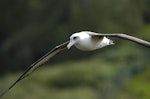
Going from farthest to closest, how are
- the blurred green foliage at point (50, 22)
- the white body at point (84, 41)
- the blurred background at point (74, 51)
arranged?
1. the blurred green foliage at point (50, 22)
2. the blurred background at point (74, 51)
3. the white body at point (84, 41)

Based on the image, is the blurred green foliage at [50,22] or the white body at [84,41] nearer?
the white body at [84,41]

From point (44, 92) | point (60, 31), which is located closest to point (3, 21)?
point (60, 31)

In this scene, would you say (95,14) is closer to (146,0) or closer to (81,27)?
(81,27)

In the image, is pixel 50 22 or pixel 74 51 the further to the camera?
pixel 50 22

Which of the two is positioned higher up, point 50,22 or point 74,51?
point 50,22

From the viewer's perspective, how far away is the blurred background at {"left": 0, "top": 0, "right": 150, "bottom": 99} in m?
13.0

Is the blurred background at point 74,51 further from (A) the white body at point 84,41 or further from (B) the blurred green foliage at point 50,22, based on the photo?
(A) the white body at point 84,41

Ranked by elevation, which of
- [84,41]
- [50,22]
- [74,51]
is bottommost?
[84,41]

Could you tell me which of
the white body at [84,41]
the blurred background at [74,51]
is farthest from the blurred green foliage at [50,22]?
the white body at [84,41]

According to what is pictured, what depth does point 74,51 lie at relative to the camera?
50.6ft

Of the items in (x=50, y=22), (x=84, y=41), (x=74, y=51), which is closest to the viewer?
(x=84, y=41)

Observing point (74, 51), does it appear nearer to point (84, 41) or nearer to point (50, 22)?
point (50, 22)

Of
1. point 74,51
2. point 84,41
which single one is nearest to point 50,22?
point 74,51

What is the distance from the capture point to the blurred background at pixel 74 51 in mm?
13012
